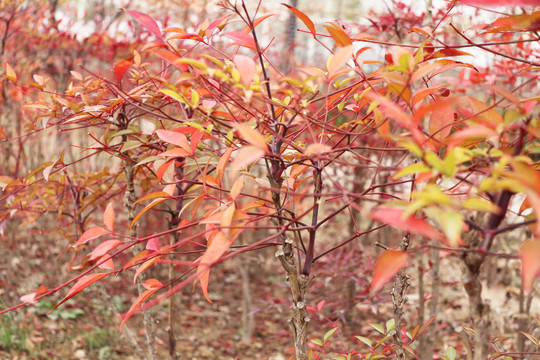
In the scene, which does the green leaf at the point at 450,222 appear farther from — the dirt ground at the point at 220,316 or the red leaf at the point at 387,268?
the dirt ground at the point at 220,316

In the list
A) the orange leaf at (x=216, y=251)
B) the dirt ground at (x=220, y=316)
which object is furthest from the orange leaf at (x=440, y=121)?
the dirt ground at (x=220, y=316)

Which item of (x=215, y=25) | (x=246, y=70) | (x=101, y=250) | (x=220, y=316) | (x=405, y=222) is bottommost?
(x=220, y=316)

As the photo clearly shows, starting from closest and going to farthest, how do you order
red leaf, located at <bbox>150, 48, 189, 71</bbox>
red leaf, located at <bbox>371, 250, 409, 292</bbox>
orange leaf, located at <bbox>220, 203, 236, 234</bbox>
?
red leaf, located at <bbox>371, 250, 409, 292</bbox> → orange leaf, located at <bbox>220, 203, 236, 234</bbox> → red leaf, located at <bbox>150, 48, 189, 71</bbox>

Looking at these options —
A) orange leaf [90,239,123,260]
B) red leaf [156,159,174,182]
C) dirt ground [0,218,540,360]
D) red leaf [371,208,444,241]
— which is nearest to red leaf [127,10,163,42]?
red leaf [156,159,174,182]

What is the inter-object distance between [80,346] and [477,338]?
7.66 feet

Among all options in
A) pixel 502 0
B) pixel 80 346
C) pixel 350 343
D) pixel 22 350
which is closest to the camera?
pixel 502 0

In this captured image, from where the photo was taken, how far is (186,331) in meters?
2.92

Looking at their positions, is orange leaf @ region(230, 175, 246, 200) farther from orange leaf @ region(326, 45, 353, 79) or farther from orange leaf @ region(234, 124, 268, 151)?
orange leaf @ region(326, 45, 353, 79)

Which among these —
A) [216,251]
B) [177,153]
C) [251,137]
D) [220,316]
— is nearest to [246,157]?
[251,137]

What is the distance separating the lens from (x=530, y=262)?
44cm

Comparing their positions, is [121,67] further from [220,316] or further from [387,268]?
[220,316]

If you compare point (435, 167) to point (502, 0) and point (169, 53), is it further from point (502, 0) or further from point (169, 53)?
point (169, 53)

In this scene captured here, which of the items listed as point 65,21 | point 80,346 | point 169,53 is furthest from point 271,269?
point 169,53

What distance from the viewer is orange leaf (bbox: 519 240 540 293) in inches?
16.9
